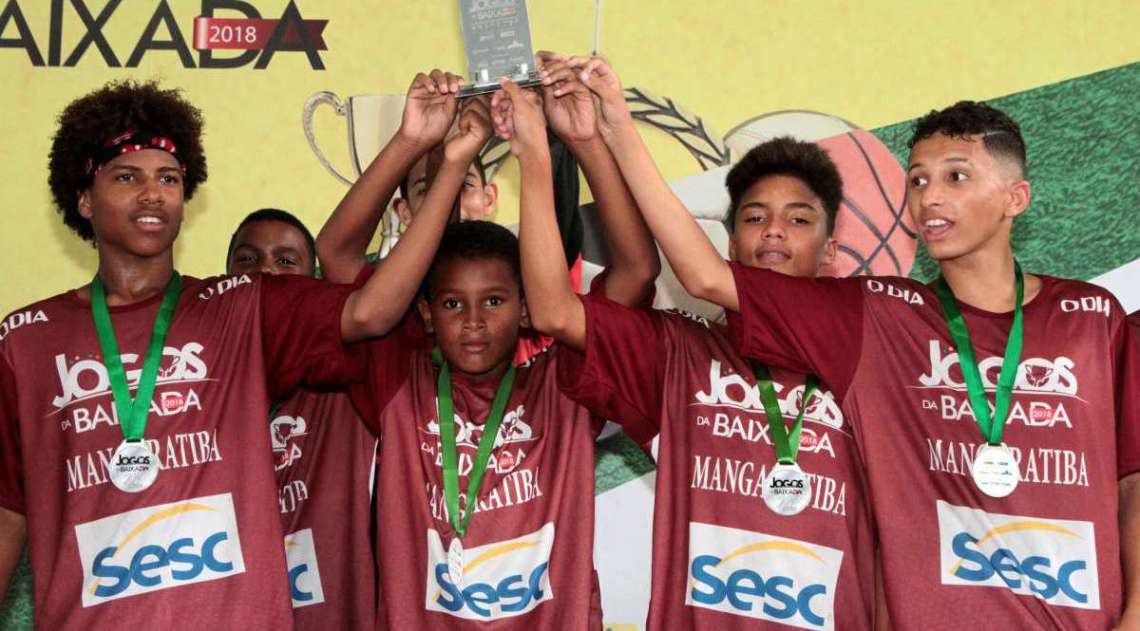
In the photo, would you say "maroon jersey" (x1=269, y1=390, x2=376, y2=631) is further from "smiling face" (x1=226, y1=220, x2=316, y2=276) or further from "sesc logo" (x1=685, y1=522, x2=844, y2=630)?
"sesc logo" (x1=685, y1=522, x2=844, y2=630)

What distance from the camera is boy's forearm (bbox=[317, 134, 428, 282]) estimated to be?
2.89 m

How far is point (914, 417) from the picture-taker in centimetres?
271

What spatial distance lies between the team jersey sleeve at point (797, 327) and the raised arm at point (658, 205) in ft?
0.16

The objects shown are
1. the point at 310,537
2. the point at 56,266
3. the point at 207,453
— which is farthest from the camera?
the point at 56,266

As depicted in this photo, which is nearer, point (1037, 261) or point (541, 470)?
point (541, 470)

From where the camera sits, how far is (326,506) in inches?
122

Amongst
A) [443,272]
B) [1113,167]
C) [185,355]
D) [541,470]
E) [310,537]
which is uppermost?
[1113,167]

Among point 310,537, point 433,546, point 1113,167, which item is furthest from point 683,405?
point 1113,167

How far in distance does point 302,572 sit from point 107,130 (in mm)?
1194

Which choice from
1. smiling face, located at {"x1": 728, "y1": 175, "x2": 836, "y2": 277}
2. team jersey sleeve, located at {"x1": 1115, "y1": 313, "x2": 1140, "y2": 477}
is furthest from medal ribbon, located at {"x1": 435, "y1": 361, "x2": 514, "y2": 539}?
team jersey sleeve, located at {"x1": 1115, "y1": 313, "x2": 1140, "y2": 477}

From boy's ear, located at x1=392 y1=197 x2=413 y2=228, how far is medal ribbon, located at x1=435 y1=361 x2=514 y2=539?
0.78 metres

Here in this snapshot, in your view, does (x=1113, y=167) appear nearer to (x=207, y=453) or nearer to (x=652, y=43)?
(x=652, y=43)

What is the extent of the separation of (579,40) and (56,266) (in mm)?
2072

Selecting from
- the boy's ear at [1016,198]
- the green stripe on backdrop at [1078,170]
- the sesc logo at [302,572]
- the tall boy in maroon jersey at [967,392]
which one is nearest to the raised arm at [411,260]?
the tall boy in maroon jersey at [967,392]
